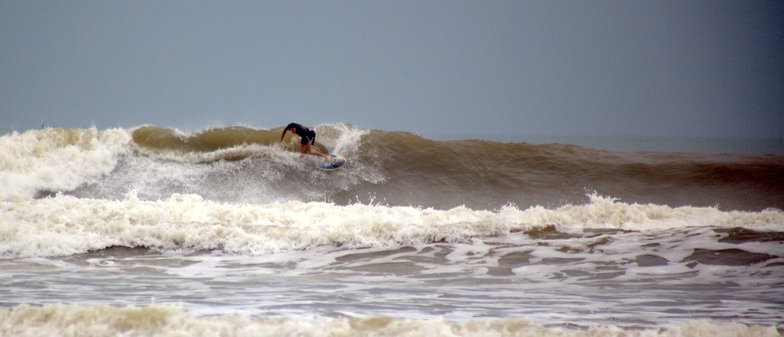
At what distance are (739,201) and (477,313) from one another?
26.9 feet

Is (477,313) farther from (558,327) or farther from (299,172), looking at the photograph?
(299,172)

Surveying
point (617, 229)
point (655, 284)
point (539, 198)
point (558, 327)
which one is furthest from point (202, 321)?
point (539, 198)

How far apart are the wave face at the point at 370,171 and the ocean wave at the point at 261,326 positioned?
23.0ft

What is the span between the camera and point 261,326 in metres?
3.19

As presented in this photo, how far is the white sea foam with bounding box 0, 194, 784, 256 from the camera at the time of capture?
22.5ft

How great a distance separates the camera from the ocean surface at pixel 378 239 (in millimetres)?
3430

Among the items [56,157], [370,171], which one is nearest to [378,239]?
[370,171]

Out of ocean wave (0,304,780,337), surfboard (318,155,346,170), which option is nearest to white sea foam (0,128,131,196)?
surfboard (318,155,346,170)

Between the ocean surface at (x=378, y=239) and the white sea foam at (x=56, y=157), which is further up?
the white sea foam at (x=56, y=157)

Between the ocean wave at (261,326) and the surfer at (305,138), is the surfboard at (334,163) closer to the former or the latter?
the surfer at (305,138)

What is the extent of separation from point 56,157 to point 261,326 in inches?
393

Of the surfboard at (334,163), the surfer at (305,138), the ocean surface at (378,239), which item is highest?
the surfer at (305,138)

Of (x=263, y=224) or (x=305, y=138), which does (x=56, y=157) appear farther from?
(x=263, y=224)

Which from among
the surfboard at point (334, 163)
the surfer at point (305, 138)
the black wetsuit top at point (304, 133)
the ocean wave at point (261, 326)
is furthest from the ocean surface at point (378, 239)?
the black wetsuit top at point (304, 133)
